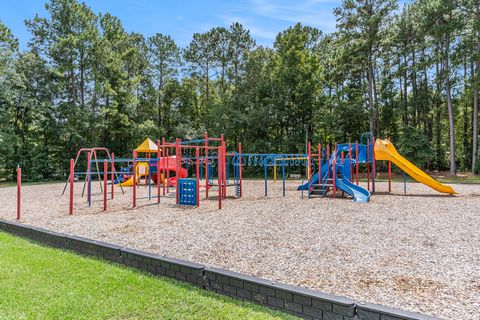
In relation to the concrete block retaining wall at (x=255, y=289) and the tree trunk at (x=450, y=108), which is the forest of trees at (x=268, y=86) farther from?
the concrete block retaining wall at (x=255, y=289)

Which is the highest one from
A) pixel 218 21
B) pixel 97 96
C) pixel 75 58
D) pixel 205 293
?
pixel 218 21

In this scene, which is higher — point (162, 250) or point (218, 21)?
point (218, 21)

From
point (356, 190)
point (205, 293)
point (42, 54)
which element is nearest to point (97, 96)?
point (42, 54)

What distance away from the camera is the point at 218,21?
96.6ft

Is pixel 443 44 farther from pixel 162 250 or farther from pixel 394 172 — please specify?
pixel 162 250

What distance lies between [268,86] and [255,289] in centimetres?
2455

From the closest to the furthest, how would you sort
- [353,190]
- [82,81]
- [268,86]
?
[353,190] < [82,81] < [268,86]

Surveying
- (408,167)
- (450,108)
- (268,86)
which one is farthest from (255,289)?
(268,86)

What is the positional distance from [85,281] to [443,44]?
26.7 metres

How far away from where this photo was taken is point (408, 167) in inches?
441

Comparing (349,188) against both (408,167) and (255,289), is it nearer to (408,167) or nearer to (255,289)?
(408,167)

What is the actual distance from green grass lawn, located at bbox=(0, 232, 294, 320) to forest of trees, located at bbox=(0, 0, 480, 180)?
2072 cm

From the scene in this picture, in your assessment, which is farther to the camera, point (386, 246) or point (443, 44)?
point (443, 44)

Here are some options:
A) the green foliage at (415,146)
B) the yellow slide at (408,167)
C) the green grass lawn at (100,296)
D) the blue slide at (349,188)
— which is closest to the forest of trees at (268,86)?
the green foliage at (415,146)
